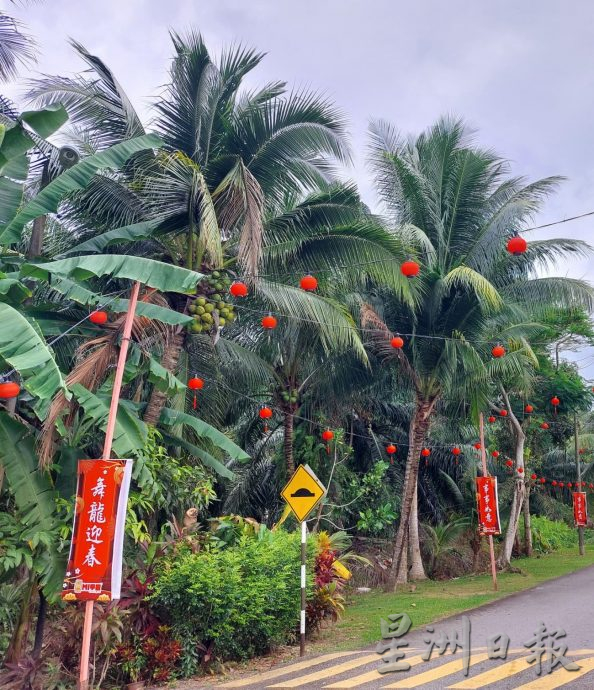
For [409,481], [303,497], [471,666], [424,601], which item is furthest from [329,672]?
[409,481]

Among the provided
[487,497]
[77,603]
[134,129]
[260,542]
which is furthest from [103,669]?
[487,497]

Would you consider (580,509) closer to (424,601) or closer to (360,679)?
(424,601)

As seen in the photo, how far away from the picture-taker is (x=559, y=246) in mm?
14984

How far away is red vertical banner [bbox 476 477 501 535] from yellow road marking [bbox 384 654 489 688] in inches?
271

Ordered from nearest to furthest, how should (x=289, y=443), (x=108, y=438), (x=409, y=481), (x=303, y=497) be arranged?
(x=108, y=438)
(x=303, y=497)
(x=409, y=481)
(x=289, y=443)

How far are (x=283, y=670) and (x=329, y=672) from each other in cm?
64

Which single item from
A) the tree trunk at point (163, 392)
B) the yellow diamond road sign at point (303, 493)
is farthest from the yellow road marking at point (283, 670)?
the tree trunk at point (163, 392)

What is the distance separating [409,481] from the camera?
1571 cm

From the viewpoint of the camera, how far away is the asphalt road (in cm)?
723

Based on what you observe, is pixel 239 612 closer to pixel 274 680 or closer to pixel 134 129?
pixel 274 680

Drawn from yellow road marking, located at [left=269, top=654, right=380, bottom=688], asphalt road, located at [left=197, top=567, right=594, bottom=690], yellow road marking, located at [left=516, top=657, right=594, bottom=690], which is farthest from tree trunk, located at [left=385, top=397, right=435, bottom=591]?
yellow road marking, located at [left=516, top=657, right=594, bottom=690]

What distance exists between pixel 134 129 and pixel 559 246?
30.1 feet

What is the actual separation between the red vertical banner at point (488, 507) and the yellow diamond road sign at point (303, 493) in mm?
6997

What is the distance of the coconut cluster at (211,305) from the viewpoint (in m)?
10.6
